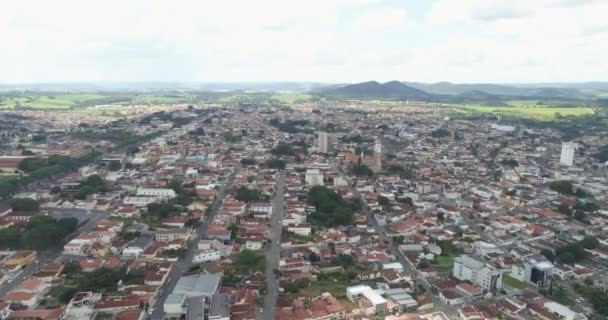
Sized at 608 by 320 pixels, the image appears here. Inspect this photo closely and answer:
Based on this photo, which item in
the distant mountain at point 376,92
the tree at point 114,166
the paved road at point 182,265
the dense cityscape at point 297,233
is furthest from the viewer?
the distant mountain at point 376,92

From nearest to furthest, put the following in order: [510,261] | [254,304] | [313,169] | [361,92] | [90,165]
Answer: [254,304]
[510,261]
[313,169]
[90,165]
[361,92]

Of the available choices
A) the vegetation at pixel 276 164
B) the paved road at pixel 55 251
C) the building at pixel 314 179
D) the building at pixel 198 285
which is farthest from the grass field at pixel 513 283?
the vegetation at pixel 276 164

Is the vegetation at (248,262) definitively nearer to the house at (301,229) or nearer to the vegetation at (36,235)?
the house at (301,229)

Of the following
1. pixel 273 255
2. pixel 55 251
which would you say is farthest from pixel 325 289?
pixel 55 251

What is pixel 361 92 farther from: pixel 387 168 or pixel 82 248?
pixel 82 248

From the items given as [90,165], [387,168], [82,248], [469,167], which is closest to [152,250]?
[82,248]

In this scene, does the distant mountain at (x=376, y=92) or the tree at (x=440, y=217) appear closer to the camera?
the tree at (x=440, y=217)
